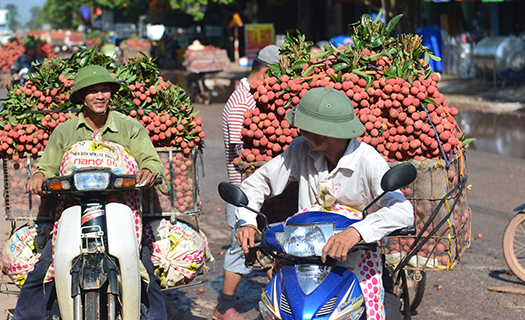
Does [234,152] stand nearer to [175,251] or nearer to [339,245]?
[175,251]

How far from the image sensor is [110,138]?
4164mm

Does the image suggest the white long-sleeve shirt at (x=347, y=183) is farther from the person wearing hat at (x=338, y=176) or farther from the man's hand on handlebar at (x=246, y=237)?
the man's hand on handlebar at (x=246, y=237)

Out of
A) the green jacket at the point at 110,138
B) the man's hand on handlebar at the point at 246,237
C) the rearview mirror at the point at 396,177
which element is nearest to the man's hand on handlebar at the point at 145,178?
the green jacket at the point at 110,138

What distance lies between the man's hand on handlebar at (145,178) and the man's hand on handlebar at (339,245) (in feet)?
4.82

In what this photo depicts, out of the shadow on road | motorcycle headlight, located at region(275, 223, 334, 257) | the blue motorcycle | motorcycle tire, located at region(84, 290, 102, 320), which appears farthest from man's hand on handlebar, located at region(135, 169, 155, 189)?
the shadow on road

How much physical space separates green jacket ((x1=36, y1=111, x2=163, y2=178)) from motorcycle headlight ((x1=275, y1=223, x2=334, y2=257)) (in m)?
1.41

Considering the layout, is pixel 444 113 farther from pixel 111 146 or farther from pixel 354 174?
pixel 111 146

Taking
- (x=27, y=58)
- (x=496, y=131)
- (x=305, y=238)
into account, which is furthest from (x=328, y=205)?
(x=27, y=58)

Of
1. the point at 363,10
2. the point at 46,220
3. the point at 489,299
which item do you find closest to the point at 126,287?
the point at 46,220

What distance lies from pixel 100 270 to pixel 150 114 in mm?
1700

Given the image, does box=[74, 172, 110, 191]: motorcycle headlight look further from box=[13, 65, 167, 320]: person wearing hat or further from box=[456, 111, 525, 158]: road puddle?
box=[456, 111, 525, 158]: road puddle

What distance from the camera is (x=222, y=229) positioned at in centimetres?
755

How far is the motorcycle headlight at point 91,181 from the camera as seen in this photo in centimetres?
355

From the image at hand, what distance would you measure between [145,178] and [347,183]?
1.27 meters
